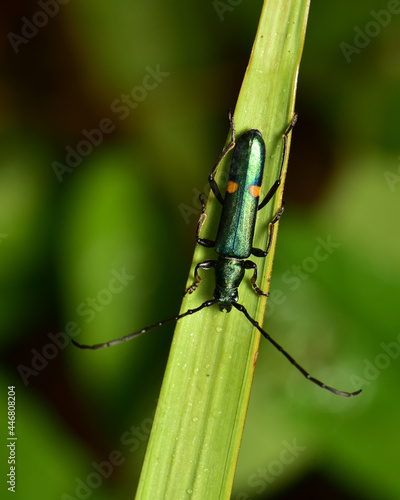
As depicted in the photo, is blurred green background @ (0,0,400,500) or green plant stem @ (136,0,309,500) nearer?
green plant stem @ (136,0,309,500)

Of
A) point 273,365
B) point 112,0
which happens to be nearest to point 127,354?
point 273,365

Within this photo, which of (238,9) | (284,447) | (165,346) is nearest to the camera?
(284,447)

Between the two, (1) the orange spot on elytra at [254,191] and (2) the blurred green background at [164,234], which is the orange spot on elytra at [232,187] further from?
(2) the blurred green background at [164,234]

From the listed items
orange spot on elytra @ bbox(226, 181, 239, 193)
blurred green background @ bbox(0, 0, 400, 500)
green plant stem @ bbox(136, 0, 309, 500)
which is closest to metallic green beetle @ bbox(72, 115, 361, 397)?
orange spot on elytra @ bbox(226, 181, 239, 193)

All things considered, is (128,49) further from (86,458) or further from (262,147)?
(86,458)

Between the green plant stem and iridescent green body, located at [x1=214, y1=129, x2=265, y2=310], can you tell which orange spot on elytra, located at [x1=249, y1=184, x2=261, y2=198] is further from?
the green plant stem

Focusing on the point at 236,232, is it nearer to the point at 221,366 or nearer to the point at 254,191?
the point at 254,191

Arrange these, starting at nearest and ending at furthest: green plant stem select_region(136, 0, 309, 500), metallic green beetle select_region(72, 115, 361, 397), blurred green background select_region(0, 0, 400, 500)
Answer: green plant stem select_region(136, 0, 309, 500)
metallic green beetle select_region(72, 115, 361, 397)
blurred green background select_region(0, 0, 400, 500)
